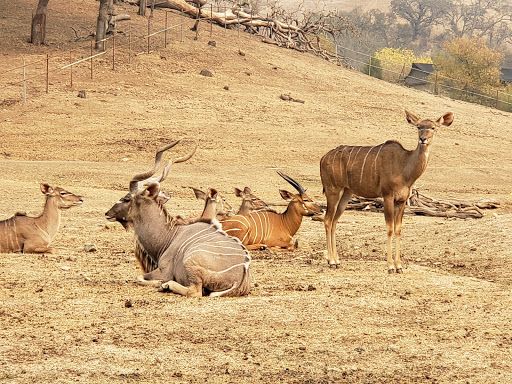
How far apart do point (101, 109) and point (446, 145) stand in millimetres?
9117

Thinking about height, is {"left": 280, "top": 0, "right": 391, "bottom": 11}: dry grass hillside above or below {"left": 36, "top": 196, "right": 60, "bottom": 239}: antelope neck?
above

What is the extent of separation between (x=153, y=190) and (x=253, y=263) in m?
1.75

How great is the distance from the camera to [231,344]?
233 inches

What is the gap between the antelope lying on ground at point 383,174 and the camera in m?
8.95

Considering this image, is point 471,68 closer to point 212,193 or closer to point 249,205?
point 249,205

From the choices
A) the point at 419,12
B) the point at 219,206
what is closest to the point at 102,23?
the point at 219,206

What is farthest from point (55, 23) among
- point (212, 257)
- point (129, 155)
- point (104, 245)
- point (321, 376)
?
point (321, 376)

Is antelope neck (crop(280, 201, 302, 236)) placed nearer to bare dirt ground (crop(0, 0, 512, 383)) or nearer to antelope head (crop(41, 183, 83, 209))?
bare dirt ground (crop(0, 0, 512, 383))

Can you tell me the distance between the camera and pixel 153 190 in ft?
26.3

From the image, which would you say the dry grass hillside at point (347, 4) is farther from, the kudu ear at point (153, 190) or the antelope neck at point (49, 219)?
the kudu ear at point (153, 190)

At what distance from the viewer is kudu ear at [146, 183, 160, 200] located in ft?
26.2

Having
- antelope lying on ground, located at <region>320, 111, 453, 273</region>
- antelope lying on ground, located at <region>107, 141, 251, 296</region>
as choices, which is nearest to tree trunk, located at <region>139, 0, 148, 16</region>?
antelope lying on ground, located at <region>320, 111, 453, 273</region>

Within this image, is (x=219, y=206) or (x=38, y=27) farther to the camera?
(x=38, y=27)

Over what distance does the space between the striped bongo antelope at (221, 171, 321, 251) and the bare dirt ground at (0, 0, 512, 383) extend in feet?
0.98
